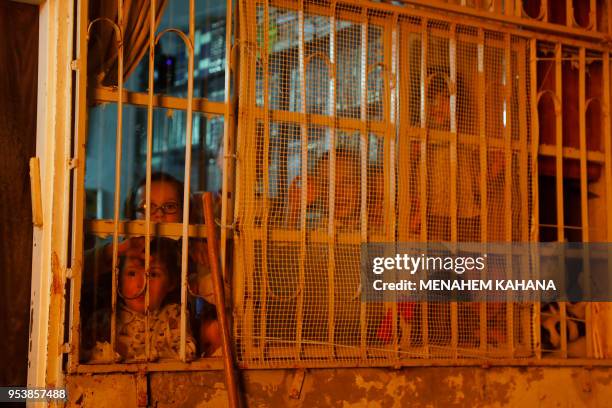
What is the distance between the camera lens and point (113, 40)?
12.9 feet

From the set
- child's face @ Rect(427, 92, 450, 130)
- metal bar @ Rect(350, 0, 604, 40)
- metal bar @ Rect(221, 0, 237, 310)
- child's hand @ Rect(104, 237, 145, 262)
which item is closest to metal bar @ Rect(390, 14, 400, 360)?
metal bar @ Rect(350, 0, 604, 40)

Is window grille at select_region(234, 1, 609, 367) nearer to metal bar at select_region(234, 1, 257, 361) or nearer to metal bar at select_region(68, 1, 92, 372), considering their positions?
metal bar at select_region(234, 1, 257, 361)

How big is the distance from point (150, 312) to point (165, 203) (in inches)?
23.1

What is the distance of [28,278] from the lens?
3889 millimetres

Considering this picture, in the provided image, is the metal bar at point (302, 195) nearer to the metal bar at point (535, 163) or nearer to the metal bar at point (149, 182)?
the metal bar at point (149, 182)

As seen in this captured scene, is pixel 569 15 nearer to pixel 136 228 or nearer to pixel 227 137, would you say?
pixel 227 137

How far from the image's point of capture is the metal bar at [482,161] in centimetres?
477

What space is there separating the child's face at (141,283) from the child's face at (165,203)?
226 mm

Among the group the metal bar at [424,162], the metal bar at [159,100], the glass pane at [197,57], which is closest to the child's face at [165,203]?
the metal bar at [159,100]

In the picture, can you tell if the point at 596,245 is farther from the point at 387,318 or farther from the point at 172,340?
the point at 172,340

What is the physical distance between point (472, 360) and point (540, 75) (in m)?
1.96

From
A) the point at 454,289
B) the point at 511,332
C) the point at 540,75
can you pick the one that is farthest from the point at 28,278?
the point at 540,75

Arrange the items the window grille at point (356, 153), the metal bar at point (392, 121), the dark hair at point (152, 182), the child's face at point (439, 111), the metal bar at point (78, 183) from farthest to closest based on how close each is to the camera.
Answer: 1. the child's face at point (439, 111)
2. the metal bar at point (392, 121)
3. the dark hair at point (152, 182)
4. the window grille at point (356, 153)
5. the metal bar at point (78, 183)

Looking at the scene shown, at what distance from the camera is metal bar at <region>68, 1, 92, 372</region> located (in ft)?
12.0
